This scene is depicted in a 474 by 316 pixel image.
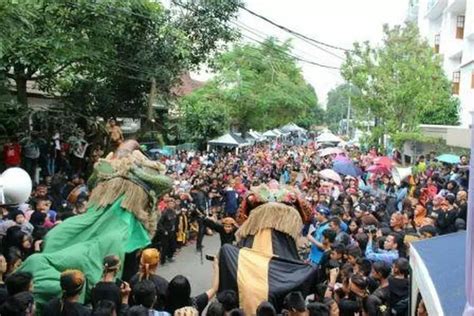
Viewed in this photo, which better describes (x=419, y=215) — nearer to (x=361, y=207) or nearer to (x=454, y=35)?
(x=361, y=207)

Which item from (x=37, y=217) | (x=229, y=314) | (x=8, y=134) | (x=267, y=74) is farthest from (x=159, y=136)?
(x=267, y=74)

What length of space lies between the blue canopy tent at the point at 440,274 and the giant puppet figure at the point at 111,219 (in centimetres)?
292

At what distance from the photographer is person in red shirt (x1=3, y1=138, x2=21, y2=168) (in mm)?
11828

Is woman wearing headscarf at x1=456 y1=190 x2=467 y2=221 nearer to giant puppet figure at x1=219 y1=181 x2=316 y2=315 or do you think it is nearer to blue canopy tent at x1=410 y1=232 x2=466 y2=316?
giant puppet figure at x1=219 y1=181 x2=316 y2=315

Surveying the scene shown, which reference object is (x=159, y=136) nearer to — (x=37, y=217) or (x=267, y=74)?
(x=37, y=217)

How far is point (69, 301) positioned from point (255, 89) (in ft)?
103

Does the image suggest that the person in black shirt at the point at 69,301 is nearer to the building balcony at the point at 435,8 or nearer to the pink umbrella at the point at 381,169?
the pink umbrella at the point at 381,169

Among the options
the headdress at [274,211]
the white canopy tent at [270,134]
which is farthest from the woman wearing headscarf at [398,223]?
the white canopy tent at [270,134]

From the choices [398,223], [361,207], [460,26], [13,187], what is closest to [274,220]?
[13,187]

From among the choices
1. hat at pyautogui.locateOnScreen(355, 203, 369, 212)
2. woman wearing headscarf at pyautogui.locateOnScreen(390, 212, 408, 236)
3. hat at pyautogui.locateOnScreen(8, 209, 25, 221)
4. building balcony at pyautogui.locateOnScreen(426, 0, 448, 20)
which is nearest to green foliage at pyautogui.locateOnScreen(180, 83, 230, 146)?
hat at pyautogui.locateOnScreen(355, 203, 369, 212)

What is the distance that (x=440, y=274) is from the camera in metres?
3.52

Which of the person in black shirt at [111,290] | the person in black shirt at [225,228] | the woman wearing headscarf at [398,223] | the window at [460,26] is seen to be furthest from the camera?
the window at [460,26]

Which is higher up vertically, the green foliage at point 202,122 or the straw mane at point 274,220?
the green foliage at point 202,122

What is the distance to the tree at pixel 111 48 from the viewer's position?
35.2ft
